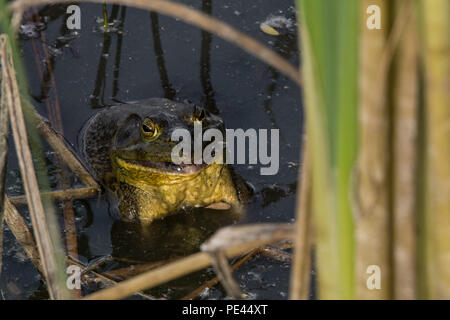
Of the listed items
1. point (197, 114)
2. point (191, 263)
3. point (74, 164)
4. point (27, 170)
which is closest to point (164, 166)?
point (197, 114)

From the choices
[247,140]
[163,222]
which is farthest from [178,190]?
[247,140]

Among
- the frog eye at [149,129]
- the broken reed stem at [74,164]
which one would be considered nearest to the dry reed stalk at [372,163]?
the frog eye at [149,129]

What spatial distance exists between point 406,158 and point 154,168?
2.68 m

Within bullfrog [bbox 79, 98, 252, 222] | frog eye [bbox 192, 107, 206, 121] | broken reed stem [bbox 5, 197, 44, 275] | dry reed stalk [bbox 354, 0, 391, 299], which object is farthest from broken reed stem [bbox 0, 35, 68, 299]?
frog eye [bbox 192, 107, 206, 121]

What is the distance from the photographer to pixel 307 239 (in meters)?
1.27

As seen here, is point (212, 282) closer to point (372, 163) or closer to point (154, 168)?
point (154, 168)

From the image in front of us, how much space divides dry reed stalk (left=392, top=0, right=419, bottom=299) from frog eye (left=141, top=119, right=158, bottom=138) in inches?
102

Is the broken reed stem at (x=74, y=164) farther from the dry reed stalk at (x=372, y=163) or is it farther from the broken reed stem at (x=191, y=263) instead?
the dry reed stalk at (x=372, y=163)

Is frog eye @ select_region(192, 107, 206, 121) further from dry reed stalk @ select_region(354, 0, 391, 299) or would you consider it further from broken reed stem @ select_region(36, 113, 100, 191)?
dry reed stalk @ select_region(354, 0, 391, 299)

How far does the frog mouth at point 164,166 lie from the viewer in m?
3.62

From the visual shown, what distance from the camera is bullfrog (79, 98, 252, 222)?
369cm

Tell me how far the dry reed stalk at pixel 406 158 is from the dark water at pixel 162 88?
203cm

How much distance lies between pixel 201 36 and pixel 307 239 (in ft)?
12.2

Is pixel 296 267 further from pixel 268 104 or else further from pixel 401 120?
pixel 268 104
